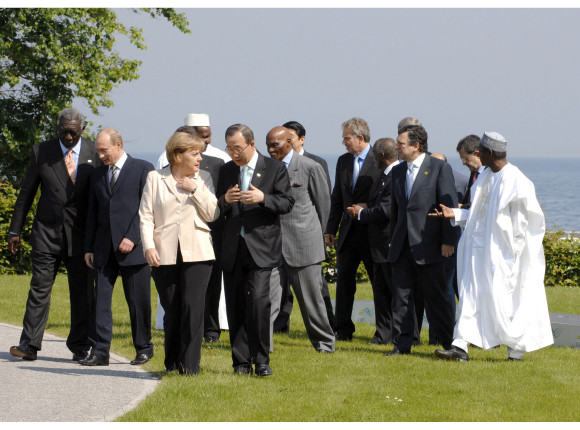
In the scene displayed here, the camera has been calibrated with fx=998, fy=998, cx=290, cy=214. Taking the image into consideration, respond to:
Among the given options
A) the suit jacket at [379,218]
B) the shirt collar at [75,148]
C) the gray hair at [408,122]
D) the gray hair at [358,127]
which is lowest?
the suit jacket at [379,218]

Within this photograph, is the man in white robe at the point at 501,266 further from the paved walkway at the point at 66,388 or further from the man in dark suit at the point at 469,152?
the paved walkway at the point at 66,388

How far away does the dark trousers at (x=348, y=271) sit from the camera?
36.2ft

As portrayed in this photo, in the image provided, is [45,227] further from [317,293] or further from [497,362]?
[497,362]

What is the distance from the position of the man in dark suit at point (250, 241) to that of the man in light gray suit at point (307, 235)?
1201 mm

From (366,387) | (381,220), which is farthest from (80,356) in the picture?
(381,220)

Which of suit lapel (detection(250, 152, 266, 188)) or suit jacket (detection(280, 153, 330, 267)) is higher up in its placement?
suit lapel (detection(250, 152, 266, 188))

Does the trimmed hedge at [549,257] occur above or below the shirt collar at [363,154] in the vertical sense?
below

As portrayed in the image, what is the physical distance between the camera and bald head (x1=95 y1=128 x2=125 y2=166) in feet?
29.6

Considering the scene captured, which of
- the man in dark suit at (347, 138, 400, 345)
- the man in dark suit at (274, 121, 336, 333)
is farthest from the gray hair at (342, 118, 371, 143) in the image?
the man in dark suit at (274, 121, 336, 333)

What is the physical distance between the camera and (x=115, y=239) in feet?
29.5

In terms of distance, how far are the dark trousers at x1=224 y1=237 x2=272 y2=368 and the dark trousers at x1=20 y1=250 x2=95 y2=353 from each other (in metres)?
1.64

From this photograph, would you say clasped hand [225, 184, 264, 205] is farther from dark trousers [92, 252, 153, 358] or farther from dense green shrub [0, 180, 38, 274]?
dense green shrub [0, 180, 38, 274]

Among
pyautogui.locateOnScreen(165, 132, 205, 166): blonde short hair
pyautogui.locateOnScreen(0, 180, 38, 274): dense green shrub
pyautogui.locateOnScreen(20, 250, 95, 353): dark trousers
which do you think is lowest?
pyautogui.locateOnScreen(0, 180, 38, 274): dense green shrub

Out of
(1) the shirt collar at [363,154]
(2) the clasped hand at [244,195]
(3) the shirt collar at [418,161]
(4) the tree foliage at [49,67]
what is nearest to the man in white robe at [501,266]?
(3) the shirt collar at [418,161]
